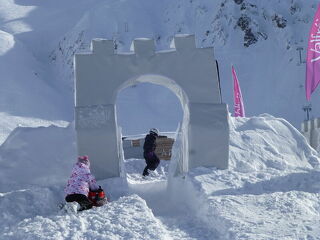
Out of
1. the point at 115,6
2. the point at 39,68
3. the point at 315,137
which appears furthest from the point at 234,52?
the point at 315,137

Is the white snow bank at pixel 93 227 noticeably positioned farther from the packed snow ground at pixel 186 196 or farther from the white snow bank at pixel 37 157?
the white snow bank at pixel 37 157

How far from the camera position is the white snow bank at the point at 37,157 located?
1105 cm

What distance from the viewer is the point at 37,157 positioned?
1148 cm

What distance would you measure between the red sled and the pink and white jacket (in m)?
0.09

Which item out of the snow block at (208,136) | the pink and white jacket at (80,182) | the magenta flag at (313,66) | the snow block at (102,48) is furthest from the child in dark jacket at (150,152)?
the pink and white jacket at (80,182)

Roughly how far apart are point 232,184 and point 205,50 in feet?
10.9

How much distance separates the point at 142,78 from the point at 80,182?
372 centimetres

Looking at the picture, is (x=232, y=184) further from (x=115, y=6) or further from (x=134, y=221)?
(x=115, y=6)

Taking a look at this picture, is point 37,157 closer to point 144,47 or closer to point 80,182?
point 80,182

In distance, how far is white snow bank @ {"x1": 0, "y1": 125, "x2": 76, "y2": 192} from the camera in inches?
435

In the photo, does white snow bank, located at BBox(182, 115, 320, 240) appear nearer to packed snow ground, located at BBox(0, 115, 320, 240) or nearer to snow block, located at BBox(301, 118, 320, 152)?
packed snow ground, located at BBox(0, 115, 320, 240)

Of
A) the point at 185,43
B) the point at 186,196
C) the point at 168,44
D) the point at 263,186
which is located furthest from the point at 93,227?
the point at 168,44

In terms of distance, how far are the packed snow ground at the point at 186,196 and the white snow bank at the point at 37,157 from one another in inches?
Answer: 0.9

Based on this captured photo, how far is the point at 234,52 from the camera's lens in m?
46.6
